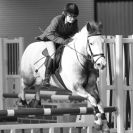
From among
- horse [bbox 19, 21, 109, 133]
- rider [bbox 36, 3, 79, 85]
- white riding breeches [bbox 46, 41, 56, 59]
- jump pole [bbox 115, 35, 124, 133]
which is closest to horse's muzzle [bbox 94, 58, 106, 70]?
horse [bbox 19, 21, 109, 133]

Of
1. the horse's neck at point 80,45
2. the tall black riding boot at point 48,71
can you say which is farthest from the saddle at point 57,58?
the horse's neck at point 80,45

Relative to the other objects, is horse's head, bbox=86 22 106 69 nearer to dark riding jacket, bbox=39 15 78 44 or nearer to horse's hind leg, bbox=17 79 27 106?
dark riding jacket, bbox=39 15 78 44

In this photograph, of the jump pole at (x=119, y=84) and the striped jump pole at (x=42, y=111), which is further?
the jump pole at (x=119, y=84)

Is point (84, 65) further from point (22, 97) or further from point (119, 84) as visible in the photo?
point (22, 97)

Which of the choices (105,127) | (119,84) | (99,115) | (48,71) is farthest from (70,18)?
(105,127)

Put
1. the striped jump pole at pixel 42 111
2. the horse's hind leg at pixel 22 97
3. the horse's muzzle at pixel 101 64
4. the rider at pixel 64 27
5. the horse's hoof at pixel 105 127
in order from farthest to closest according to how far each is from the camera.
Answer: the horse's hind leg at pixel 22 97
the rider at pixel 64 27
the horse's hoof at pixel 105 127
the horse's muzzle at pixel 101 64
the striped jump pole at pixel 42 111

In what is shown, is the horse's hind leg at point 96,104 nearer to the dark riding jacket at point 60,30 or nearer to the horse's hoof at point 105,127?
the horse's hoof at point 105,127

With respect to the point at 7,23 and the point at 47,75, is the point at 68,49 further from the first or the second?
the point at 7,23

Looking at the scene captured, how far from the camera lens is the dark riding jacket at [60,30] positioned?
10727 millimetres

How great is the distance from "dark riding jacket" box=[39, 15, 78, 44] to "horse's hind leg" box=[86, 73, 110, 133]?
0.71 meters

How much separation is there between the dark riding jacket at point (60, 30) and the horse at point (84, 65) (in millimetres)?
140

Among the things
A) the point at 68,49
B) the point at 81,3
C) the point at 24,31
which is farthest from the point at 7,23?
the point at 68,49

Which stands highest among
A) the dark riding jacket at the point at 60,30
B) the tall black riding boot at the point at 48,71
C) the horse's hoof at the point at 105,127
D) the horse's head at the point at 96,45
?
the dark riding jacket at the point at 60,30

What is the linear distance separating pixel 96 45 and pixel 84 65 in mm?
660
